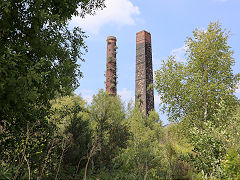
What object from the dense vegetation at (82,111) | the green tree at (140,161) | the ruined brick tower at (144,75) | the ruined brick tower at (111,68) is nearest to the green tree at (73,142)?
the dense vegetation at (82,111)

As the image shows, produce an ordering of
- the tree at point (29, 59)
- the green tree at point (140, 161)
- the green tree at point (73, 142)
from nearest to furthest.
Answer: the tree at point (29, 59) < the green tree at point (73, 142) < the green tree at point (140, 161)

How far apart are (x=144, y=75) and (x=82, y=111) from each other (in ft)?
32.6

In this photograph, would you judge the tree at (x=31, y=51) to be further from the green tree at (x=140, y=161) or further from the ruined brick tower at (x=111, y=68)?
the ruined brick tower at (x=111, y=68)

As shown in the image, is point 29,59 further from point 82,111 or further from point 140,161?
point 140,161

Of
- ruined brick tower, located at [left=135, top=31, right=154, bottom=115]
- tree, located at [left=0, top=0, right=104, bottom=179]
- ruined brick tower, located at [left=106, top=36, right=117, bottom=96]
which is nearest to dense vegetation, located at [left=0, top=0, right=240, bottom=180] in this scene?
tree, located at [left=0, top=0, right=104, bottom=179]

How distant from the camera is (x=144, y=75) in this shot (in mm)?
21781

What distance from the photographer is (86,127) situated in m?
12.8

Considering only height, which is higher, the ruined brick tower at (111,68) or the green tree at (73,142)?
the ruined brick tower at (111,68)

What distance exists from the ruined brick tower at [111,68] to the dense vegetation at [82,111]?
546cm

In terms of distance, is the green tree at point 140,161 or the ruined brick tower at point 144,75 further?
the ruined brick tower at point 144,75

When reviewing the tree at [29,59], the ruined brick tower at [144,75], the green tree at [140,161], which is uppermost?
the ruined brick tower at [144,75]

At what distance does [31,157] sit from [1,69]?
4.49 m

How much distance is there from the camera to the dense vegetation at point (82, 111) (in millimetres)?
6615

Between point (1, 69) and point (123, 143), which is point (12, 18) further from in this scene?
point (123, 143)
